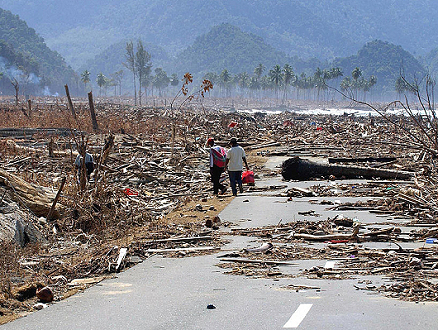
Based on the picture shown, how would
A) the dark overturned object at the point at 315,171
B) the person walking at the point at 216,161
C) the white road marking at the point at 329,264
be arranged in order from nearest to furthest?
the white road marking at the point at 329,264 < the person walking at the point at 216,161 < the dark overturned object at the point at 315,171

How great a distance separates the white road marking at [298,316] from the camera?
5.40 meters

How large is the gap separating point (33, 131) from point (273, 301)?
26045mm

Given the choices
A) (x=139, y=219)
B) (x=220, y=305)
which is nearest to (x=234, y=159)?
(x=139, y=219)

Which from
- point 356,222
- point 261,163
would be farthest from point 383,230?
point 261,163

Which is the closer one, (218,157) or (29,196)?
(29,196)

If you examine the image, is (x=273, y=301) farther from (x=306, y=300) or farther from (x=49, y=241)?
(x=49, y=241)

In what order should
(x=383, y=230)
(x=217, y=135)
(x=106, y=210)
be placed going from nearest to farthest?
1. (x=383, y=230)
2. (x=106, y=210)
3. (x=217, y=135)

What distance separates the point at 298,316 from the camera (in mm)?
5625

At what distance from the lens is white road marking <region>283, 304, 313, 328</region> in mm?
5396

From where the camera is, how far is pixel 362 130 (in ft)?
124

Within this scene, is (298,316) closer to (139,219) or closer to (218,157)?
(139,219)

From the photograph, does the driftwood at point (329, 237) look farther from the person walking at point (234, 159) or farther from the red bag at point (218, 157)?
the red bag at point (218, 157)

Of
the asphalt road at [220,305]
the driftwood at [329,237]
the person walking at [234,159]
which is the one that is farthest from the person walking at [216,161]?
the asphalt road at [220,305]

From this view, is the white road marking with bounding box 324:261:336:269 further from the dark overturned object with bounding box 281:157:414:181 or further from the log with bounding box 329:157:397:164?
the log with bounding box 329:157:397:164
